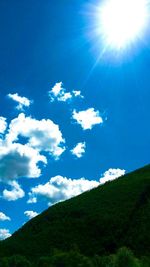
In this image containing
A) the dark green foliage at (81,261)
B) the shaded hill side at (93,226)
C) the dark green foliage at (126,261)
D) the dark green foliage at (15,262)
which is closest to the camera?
the dark green foliage at (126,261)

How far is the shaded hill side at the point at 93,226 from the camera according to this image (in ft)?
224

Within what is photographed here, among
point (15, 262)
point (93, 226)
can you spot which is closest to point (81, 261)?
point (15, 262)

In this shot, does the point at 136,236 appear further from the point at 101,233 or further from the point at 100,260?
the point at 100,260

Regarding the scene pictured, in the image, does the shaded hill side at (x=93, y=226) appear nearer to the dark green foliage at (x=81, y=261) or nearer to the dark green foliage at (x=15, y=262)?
the dark green foliage at (x=15, y=262)

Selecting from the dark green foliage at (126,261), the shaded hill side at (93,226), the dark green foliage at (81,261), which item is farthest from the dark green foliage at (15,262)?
the shaded hill side at (93,226)

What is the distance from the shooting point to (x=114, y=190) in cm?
9262

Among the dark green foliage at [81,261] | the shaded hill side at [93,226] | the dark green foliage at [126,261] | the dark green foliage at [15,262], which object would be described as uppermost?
the shaded hill side at [93,226]

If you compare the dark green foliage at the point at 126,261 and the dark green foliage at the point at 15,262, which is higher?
the dark green foliage at the point at 15,262

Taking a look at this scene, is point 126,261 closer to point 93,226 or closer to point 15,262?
point 15,262

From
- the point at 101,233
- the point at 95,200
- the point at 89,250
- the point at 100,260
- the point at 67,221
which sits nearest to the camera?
the point at 100,260

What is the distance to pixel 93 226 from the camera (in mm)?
76125

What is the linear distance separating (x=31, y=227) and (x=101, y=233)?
14.0 metres

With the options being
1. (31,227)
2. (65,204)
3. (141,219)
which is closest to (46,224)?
(31,227)

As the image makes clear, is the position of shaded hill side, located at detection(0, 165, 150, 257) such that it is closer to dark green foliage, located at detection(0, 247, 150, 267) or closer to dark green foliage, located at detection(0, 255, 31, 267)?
dark green foliage, located at detection(0, 255, 31, 267)
